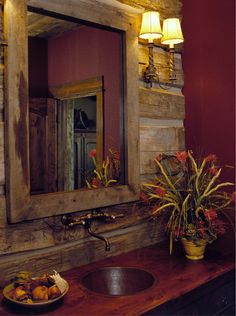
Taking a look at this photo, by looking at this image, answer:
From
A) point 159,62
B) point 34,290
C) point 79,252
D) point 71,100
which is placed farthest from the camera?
point 159,62

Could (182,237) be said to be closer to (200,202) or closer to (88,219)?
(200,202)

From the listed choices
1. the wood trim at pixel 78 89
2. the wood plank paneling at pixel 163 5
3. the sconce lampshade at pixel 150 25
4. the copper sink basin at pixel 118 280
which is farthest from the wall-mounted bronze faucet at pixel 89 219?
the wood plank paneling at pixel 163 5

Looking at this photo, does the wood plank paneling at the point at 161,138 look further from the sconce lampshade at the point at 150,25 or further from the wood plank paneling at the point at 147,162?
the sconce lampshade at the point at 150,25

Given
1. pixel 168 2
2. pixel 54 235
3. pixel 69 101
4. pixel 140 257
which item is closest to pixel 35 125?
pixel 69 101

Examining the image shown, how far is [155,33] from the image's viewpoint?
6.88 feet

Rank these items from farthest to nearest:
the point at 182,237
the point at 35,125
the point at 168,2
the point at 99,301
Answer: the point at 168,2 → the point at 182,237 → the point at 35,125 → the point at 99,301

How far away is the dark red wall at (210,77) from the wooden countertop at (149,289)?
1.88ft

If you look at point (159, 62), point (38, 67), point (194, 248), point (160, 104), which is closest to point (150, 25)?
point (159, 62)

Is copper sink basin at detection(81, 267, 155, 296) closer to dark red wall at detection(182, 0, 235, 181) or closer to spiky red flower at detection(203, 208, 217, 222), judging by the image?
spiky red flower at detection(203, 208, 217, 222)

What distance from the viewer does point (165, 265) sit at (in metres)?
1.93

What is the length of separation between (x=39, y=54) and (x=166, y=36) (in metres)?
0.78

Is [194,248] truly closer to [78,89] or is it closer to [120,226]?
[120,226]

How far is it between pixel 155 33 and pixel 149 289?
1271mm

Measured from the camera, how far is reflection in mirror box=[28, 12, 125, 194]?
1.71m
